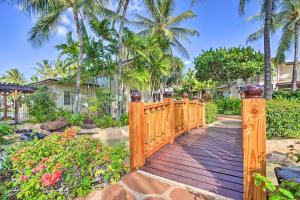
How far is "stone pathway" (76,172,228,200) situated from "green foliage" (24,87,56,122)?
1004 centimetres

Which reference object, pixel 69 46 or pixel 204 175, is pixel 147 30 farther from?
pixel 204 175

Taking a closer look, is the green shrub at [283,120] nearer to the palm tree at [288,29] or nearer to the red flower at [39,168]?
the red flower at [39,168]

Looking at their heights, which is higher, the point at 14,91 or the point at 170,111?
Result: the point at 14,91

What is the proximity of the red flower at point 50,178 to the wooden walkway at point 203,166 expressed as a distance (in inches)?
53.1

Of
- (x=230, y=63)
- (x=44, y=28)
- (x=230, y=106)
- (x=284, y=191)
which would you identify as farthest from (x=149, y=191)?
(x=230, y=63)

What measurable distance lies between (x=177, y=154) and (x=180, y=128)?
5.75ft

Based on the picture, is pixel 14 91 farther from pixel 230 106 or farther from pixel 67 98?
pixel 230 106

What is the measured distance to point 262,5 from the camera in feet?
30.7

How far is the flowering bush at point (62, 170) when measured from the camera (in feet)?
7.68

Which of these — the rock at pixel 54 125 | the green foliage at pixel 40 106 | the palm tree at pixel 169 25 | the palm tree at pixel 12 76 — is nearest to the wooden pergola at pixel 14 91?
the green foliage at pixel 40 106

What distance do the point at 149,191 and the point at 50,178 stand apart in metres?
1.33

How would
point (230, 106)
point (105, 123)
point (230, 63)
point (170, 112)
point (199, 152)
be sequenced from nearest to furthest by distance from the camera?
point (199, 152), point (170, 112), point (105, 123), point (230, 106), point (230, 63)

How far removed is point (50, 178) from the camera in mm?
2311

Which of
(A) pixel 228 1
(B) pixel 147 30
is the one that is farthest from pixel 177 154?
(B) pixel 147 30
